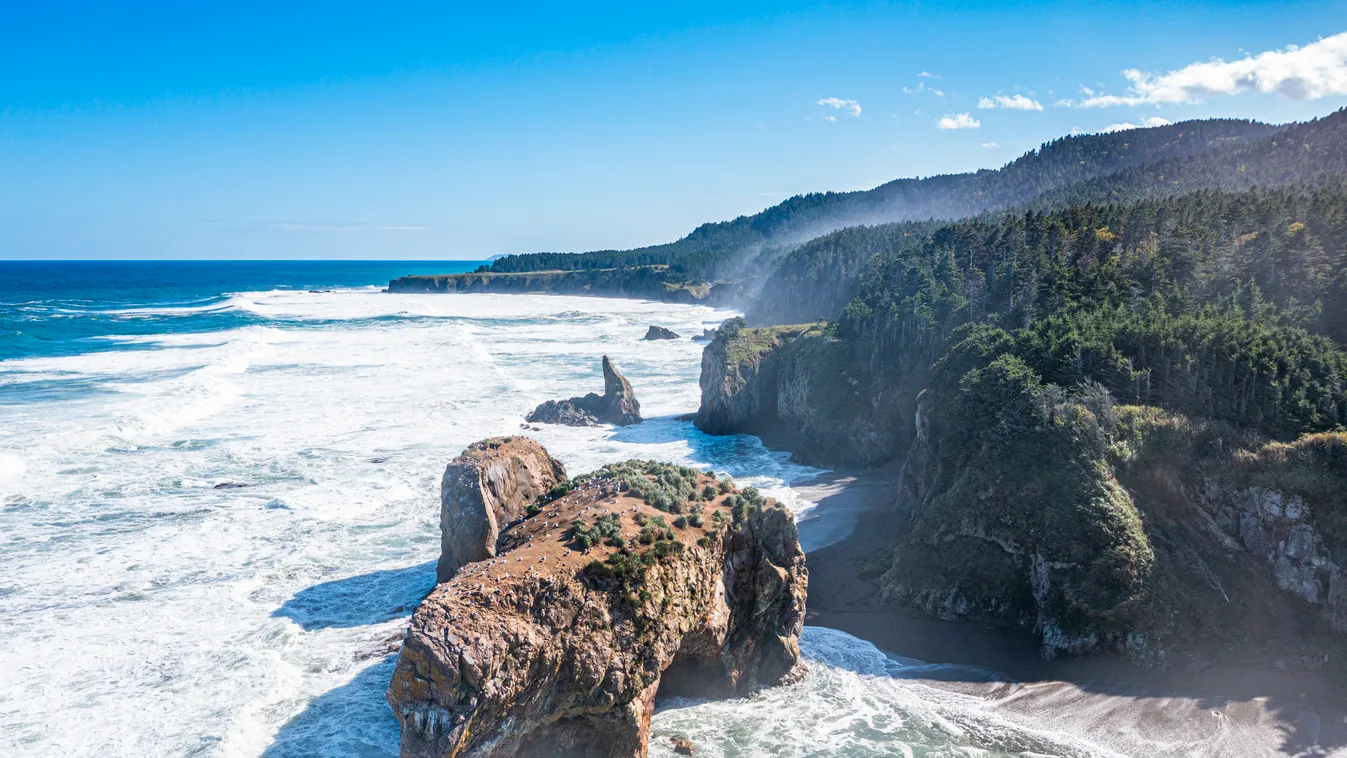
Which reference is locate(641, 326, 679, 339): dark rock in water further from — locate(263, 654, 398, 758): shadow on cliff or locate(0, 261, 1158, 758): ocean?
locate(263, 654, 398, 758): shadow on cliff

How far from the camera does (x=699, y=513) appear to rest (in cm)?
2275

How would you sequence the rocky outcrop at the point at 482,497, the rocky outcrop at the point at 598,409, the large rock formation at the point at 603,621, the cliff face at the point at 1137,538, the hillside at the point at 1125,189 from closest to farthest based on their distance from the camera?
1. the large rock formation at the point at 603,621
2. the cliff face at the point at 1137,538
3. the rocky outcrop at the point at 482,497
4. the rocky outcrop at the point at 598,409
5. the hillside at the point at 1125,189

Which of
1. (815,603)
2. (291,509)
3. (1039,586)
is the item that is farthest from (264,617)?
(1039,586)

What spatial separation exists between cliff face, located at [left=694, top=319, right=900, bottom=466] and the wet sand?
18.3 metres

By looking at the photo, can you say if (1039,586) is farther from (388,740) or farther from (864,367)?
(864,367)

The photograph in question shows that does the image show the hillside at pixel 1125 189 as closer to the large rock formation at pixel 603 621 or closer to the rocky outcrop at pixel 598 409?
the rocky outcrop at pixel 598 409

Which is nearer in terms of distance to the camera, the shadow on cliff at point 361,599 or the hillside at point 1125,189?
the shadow on cliff at point 361,599

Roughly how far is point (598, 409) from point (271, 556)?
29.4 meters

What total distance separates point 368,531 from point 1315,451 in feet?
120

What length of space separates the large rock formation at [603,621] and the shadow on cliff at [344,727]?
529 cm

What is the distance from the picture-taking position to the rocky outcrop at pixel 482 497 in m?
26.0

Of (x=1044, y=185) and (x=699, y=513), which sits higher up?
(x=1044, y=185)

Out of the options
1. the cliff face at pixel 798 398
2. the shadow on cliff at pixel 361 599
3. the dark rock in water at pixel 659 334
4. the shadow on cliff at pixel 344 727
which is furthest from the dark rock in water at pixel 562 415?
the dark rock in water at pixel 659 334

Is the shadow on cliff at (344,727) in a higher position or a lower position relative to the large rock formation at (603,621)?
lower
